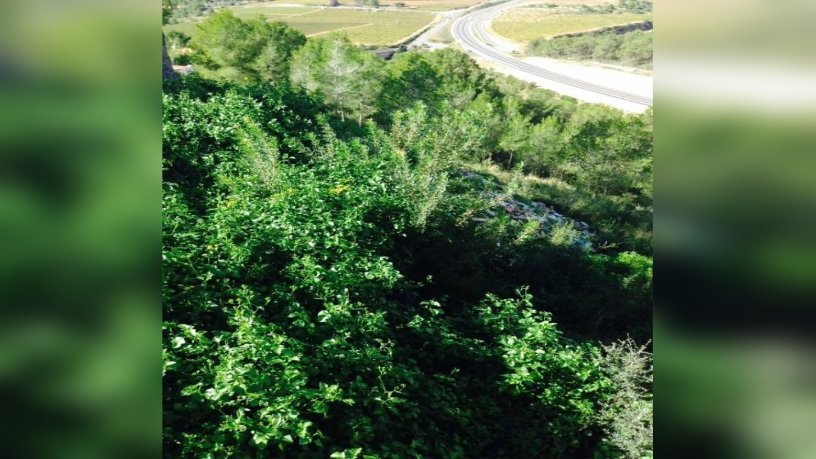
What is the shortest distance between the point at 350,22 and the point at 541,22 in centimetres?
323

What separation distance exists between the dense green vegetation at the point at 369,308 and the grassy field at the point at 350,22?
1.70 meters

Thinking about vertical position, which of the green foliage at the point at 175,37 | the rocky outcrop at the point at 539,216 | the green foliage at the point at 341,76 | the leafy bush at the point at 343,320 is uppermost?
the green foliage at the point at 175,37

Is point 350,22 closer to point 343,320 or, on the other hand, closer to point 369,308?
point 369,308

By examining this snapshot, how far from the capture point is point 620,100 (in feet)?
65.1

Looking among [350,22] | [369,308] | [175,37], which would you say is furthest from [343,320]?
[175,37]

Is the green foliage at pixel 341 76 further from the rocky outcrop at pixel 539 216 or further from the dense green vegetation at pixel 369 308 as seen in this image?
the dense green vegetation at pixel 369 308

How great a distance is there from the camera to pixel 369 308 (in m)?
4.46

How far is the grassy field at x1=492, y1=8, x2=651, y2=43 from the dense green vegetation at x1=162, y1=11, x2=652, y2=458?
1700 millimetres

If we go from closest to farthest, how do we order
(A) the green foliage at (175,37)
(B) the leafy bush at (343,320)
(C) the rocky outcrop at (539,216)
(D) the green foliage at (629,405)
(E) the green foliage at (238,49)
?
(B) the leafy bush at (343,320), (D) the green foliage at (629,405), (A) the green foliage at (175,37), (C) the rocky outcrop at (539,216), (E) the green foliage at (238,49)

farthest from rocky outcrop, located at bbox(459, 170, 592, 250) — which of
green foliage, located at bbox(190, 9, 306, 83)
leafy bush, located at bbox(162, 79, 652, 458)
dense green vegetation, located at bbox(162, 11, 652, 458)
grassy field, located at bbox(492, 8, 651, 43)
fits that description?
green foliage, located at bbox(190, 9, 306, 83)

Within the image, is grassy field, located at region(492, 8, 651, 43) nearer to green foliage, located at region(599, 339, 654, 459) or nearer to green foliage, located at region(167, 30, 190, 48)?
green foliage, located at region(599, 339, 654, 459)

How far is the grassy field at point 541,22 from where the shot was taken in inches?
239

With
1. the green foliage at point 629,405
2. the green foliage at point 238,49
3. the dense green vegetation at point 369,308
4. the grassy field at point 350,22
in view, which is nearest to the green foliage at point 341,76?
the grassy field at point 350,22
